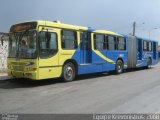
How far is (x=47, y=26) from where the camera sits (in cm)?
1474

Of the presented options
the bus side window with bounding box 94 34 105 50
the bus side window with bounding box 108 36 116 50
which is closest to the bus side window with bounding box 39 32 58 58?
the bus side window with bounding box 94 34 105 50

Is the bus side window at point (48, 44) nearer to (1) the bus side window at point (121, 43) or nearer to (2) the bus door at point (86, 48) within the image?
(2) the bus door at point (86, 48)

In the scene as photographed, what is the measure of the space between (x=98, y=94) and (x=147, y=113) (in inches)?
136

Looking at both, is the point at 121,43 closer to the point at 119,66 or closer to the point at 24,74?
the point at 119,66

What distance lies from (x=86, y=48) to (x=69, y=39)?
1.61 m

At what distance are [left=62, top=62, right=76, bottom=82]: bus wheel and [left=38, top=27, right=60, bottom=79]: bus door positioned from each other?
0.69m

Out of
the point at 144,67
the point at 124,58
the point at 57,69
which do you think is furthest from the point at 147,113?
the point at 144,67

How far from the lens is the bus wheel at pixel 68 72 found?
1584cm

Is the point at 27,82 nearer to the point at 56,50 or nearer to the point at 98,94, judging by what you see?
the point at 56,50

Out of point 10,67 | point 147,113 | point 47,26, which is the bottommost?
point 147,113

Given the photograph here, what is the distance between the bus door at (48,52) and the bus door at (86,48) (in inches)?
87.6

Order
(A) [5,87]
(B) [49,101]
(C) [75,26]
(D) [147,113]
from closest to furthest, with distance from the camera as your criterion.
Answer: (D) [147,113], (B) [49,101], (A) [5,87], (C) [75,26]

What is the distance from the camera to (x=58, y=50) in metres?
15.3

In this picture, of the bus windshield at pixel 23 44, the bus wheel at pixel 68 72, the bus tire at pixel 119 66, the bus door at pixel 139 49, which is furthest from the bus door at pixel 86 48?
the bus door at pixel 139 49
